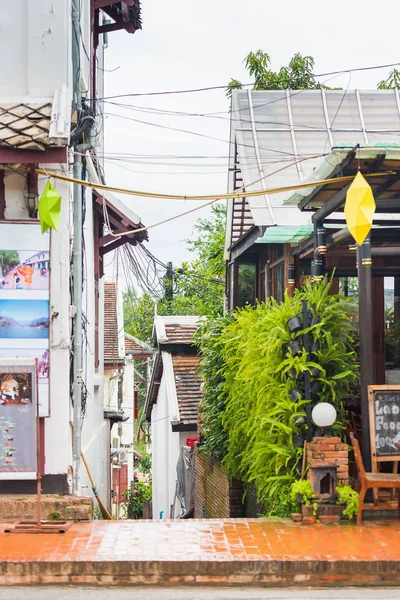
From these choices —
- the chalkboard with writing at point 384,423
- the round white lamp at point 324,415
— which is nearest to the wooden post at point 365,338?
the chalkboard with writing at point 384,423

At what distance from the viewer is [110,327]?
27.3 m

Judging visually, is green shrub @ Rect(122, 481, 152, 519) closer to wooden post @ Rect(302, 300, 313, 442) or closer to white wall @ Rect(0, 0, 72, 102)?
wooden post @ Rect(302, 300, 313, 442)

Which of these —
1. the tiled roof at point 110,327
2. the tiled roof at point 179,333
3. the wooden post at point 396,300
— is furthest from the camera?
the tiled roof at point 110,327

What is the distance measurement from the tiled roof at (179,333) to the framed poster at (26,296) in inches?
430

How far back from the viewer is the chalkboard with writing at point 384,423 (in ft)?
28.1

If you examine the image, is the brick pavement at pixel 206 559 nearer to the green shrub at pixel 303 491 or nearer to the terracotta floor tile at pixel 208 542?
the terracotta floor tile at pixel 208 542

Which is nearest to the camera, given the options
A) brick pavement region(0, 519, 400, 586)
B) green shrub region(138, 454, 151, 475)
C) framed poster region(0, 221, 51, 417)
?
brick pavement region(0, 519, 400, 586)

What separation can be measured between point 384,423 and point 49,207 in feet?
13.6

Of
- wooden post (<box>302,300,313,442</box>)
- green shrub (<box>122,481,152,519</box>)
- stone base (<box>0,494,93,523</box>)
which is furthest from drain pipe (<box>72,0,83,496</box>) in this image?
green shrub (<box>122,481,152,519</box>)

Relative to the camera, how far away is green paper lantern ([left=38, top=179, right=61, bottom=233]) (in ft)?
26.8

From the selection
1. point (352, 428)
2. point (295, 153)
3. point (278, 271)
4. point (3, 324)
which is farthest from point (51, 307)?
point (295, 153)

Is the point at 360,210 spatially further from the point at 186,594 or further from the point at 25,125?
the point at 186,594

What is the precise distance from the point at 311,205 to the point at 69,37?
3689 mm

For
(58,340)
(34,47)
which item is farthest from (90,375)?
(34,47)
